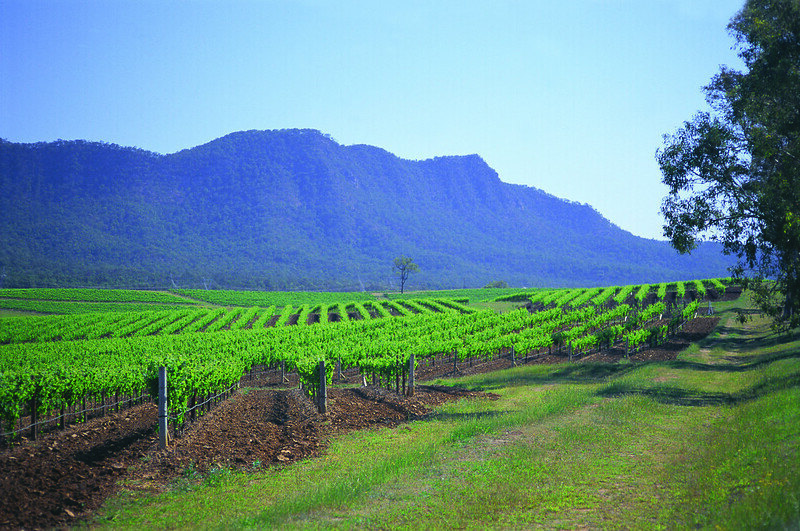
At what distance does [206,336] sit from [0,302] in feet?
244

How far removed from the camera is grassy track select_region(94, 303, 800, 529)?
8.49 m

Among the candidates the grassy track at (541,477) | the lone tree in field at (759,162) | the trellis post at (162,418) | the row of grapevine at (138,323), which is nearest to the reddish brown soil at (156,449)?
the trellis post at (162,418)

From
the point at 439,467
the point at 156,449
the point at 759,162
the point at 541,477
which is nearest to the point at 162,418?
the point at 156,449

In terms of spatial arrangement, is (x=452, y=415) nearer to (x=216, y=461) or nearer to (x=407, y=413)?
(x=407, y=413)

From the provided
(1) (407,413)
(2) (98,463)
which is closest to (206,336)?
(1) (407,413)

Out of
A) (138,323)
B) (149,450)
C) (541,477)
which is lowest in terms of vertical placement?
(138,323)

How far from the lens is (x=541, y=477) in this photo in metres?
10.8

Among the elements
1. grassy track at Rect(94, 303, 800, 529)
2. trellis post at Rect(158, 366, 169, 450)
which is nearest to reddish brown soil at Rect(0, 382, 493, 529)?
trellis post at Rect(158, 366, 169, 450)

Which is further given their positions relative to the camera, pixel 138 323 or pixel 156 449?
pixel 138 323

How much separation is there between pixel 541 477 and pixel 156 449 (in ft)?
30.4

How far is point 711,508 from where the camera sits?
8023mm

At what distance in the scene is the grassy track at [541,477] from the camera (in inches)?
334

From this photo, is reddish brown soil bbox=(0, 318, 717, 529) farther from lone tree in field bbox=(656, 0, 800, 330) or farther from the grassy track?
lone tree in field bbox=(656, 0, 800, 330)

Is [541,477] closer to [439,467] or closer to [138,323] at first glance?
[439,467]
